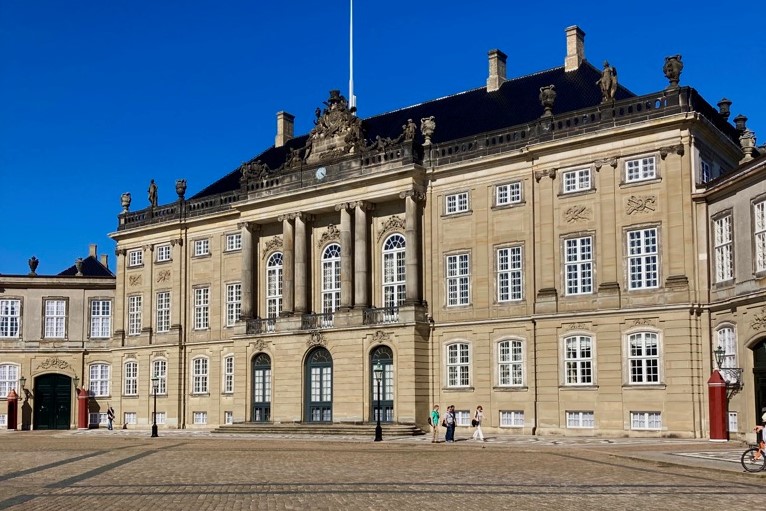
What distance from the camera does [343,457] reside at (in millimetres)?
29438

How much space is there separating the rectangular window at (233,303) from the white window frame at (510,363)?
17.6 metres

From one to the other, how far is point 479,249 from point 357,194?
23.8ft

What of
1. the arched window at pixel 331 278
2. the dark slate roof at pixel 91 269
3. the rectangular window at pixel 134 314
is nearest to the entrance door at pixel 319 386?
the arched window at pixel 331 278

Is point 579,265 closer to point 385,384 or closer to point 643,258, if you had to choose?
point 643,258

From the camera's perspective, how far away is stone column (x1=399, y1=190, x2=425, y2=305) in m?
45.9

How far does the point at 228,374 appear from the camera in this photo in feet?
182

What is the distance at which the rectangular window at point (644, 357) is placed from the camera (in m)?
38.8

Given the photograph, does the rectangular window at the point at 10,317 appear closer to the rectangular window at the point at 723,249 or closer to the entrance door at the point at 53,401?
the entrance door at the point at 53,401

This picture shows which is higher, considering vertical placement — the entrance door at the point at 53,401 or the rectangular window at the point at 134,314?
the rectangular window at the point at 134,314

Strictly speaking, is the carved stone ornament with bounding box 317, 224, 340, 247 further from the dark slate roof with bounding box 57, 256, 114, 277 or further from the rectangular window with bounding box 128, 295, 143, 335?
the dark slate roof with bounding box 57, 256, 114, 277

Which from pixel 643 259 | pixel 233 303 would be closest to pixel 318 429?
pixel 233 303

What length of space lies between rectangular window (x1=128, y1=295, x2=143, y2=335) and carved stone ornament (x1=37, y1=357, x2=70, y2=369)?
552 centimetres

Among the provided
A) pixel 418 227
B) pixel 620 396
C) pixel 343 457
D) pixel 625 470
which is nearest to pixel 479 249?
pixel 418 227

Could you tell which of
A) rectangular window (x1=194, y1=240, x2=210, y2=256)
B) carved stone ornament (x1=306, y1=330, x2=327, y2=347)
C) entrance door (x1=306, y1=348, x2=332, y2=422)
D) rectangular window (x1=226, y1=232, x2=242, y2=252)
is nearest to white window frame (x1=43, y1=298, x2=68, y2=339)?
rectangular window (x1=194, y1=240, x2=210, y2=256)
